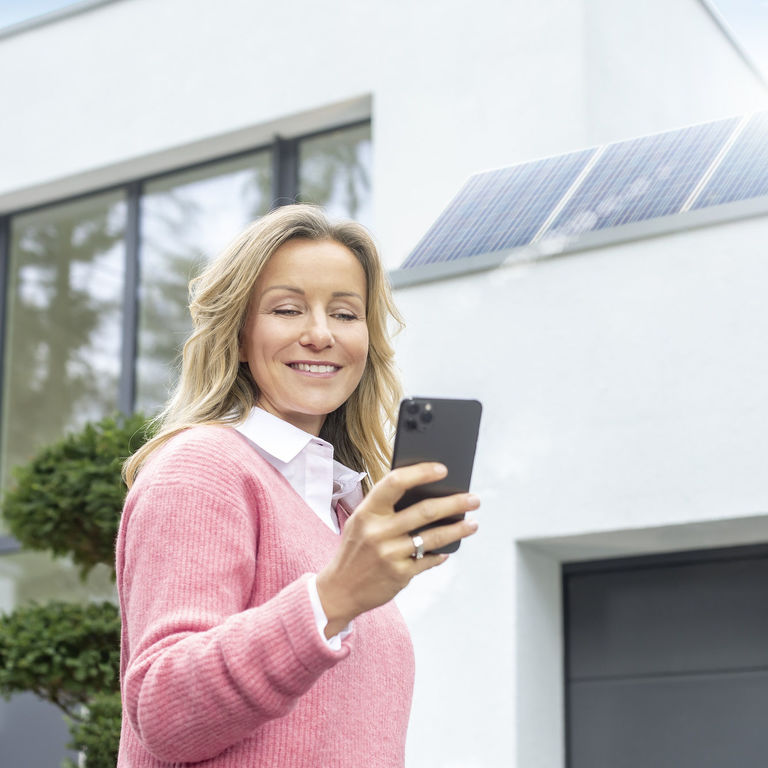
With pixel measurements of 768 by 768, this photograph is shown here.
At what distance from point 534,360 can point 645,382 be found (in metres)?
0.48

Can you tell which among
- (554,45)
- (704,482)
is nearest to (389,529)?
(704,482)

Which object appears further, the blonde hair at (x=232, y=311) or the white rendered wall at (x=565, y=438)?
the white rendered wall at (x=565, y=438)

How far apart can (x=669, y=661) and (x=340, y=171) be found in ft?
11.6

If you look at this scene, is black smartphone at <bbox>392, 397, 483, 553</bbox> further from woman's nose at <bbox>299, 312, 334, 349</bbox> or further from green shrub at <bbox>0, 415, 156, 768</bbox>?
green shrub at <bbox>0, 415, 156, 768</bbox>

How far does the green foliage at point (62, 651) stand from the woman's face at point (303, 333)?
12.4ft

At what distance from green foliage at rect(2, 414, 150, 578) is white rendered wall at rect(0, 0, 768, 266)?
5.56ft

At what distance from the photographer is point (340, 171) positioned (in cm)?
704

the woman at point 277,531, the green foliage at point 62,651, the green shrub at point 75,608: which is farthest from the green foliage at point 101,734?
the woman at point 277,531

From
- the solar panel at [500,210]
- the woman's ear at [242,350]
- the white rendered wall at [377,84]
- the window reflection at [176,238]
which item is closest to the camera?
the woman's ear at [242,350]

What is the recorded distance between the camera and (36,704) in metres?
7.21

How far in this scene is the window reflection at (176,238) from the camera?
7.38m

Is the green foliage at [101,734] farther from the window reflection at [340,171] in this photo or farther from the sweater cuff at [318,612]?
the sweater cuff at [318,612]

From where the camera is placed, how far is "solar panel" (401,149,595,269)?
5.04 metres

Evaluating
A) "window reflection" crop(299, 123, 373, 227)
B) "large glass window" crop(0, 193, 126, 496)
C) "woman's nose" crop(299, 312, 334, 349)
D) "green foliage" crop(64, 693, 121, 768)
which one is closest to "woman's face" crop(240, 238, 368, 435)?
"woman's nose" crop(299, 312, 334, 349)
